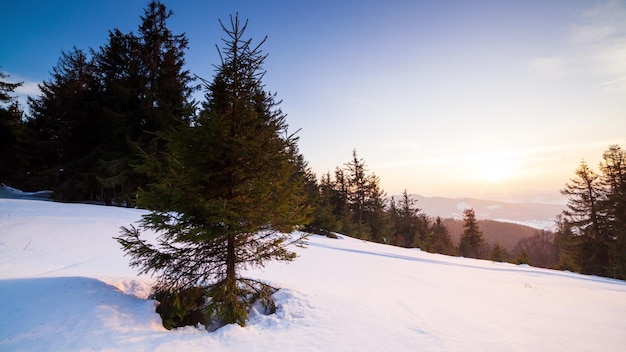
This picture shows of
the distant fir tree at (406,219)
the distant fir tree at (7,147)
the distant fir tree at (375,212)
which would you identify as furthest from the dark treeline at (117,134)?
the distant fir tree at (406,219)

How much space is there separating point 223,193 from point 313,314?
9.51 ft

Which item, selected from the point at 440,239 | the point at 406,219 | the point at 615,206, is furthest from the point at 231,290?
the point at 440,239

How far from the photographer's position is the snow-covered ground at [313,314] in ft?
13.3

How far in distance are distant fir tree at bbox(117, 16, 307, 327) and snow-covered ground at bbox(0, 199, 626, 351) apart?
671 mm

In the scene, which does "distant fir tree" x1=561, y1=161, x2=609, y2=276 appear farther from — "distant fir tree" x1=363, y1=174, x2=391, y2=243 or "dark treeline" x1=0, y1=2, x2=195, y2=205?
"dark treeline" x1=0, y1=2, x2=195, y2=205

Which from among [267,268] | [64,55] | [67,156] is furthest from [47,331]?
[64,55]

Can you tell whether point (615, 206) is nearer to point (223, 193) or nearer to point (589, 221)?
point (589, 221)

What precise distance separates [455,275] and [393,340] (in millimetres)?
7361

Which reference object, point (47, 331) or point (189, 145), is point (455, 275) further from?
point (47, 331)

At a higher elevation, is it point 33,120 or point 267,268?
point 33,120

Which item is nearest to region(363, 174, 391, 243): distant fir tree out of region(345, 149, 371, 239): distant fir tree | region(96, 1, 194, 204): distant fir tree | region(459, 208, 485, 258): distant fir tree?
region(345, 149, 371, 239): distant fir tree

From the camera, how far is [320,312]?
17.3 ft

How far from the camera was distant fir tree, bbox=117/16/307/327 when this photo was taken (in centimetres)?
471

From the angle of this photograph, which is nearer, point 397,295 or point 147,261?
point 147,261
